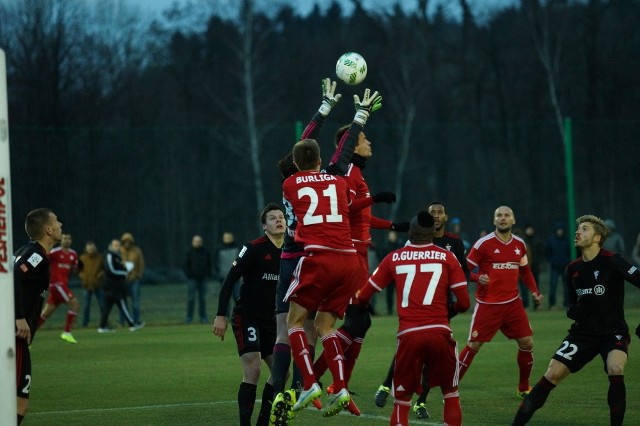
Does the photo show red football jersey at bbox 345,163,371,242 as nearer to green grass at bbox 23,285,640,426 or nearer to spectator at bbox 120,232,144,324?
green grass at bbox 23,285,640,426

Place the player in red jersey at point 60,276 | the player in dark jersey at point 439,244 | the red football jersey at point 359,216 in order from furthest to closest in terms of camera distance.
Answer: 1. the player in red jersey at point 60,276
2. the player in dark jersey at point 439,244
3. the red football jersey at point 359,216

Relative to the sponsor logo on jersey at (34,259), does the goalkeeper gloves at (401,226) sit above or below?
above

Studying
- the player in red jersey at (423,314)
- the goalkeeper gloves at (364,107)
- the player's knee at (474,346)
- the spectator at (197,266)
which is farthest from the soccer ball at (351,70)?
the spectator at (197,266)

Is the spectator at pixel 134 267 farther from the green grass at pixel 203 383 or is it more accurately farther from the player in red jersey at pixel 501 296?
the player in red jersey at pixel 501 296

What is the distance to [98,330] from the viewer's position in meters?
24.8

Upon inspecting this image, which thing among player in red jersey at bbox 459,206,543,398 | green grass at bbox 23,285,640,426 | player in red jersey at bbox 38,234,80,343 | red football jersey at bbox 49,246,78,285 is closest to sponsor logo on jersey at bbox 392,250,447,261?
green grass at bbox 23,285,640,426

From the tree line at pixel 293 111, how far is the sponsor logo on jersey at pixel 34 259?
1659cm

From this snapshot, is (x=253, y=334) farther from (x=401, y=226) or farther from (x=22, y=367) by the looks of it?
(x=22, y=367)

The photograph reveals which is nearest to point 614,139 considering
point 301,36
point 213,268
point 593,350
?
point 213,268

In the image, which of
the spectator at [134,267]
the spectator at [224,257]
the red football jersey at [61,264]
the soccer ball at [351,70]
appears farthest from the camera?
the spectator at [224,257]

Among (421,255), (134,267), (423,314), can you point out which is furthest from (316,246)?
(134,267)

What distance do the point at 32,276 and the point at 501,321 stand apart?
580 cm

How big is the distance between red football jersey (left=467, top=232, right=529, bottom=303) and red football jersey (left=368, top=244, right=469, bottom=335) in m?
Answer: 4.33

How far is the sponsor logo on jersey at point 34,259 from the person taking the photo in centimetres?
898
